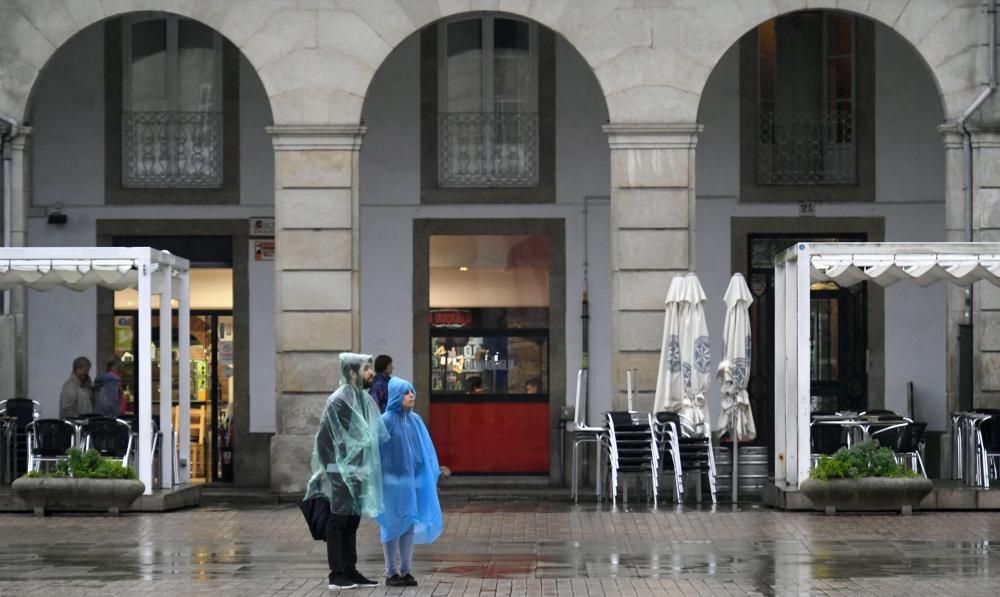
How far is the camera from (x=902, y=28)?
22.4 meters

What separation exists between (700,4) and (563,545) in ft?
26.6

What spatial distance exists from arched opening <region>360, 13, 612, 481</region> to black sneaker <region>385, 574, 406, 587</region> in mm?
11260

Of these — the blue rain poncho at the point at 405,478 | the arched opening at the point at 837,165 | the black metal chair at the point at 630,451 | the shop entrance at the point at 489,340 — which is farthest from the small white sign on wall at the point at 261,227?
the blue rain poncho at the point at 405,478

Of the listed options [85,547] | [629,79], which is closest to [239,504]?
[85,547]

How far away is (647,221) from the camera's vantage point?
2236 cm

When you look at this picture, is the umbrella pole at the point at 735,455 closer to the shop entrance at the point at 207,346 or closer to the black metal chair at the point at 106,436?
the black metal chair at the point at 106,436

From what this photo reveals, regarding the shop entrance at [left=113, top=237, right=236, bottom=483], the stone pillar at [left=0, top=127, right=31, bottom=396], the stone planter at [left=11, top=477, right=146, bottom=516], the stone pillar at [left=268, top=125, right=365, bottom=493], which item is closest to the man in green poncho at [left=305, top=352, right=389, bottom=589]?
the stone planter at [left=11, top=477, right=146, bottom=516]

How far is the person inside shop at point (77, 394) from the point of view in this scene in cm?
2330

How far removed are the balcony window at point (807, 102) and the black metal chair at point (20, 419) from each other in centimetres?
1002

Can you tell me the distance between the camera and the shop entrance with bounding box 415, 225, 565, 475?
1017 inches

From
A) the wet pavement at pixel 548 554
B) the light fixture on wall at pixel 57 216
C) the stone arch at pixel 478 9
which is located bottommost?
the wet pavement at pixel 548 554

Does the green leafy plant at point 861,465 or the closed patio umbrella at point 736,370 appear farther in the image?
the closed patio umbrella at point 736,370

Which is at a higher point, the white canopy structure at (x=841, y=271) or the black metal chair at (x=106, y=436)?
the white canopy structure at (x=841, y=271)

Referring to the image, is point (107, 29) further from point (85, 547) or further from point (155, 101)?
point (85, 547)
